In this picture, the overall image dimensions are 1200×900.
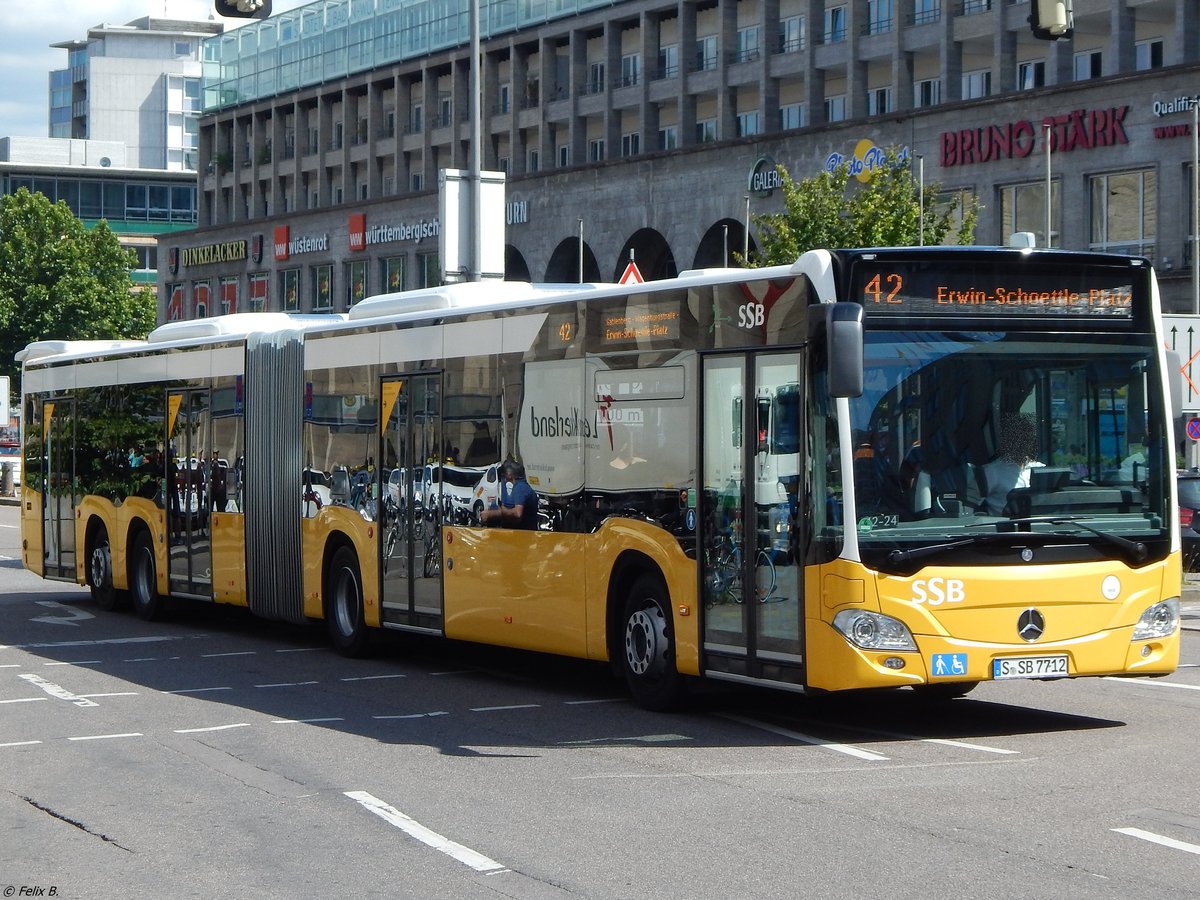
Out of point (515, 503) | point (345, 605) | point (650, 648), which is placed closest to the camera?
point (650, 648)

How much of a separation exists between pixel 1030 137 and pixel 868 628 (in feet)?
112

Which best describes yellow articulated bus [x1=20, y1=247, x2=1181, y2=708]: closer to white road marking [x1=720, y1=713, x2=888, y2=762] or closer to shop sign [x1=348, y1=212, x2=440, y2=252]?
white road marking [x1=720, y1=713, x2=888, y2=762]

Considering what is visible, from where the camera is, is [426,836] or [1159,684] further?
[1159,684]

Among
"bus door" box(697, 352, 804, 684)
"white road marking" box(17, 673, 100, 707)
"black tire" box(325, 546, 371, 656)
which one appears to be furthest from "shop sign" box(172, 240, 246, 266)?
"bus door" box(697, 352, 804, 684)

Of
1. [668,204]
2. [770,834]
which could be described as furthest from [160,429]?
[668,204]

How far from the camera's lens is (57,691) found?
550 inches

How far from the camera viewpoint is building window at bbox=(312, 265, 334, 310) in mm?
70562

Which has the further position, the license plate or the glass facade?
the glass facade

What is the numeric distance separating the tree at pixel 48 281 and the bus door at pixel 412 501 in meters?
82.1

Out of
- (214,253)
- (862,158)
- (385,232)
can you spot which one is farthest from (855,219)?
(214,253)

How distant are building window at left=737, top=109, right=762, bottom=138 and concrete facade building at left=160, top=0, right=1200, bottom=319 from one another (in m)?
0.09

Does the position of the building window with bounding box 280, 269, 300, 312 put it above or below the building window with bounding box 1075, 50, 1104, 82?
below

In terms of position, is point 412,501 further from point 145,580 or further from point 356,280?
point 356,280

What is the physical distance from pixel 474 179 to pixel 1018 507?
13.6m
